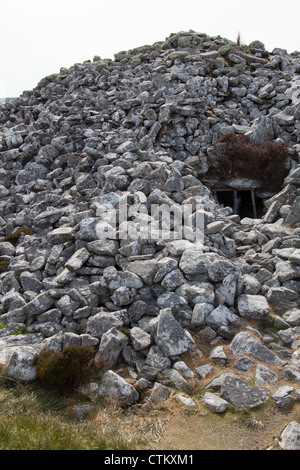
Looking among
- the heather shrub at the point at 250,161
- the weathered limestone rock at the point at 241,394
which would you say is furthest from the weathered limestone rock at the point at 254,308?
the heather shrub at the point at 250,161

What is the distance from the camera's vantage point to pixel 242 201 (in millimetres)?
17766

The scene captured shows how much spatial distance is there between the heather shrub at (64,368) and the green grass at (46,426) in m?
0.23

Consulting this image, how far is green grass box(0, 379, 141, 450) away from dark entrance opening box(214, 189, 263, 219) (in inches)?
475

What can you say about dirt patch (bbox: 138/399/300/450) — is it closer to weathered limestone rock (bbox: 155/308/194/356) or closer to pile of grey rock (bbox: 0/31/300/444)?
pile of grey rock (bbox: 0/31/300/444)


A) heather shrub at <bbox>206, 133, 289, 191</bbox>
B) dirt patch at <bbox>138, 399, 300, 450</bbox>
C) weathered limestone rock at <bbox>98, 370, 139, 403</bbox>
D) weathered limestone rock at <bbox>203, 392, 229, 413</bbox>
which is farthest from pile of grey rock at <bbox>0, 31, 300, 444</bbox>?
heather shrub at <bbox>206, 133, 289, 191</bbox>

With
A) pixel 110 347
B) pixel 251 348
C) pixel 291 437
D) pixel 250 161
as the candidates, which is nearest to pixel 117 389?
pixel 110 347

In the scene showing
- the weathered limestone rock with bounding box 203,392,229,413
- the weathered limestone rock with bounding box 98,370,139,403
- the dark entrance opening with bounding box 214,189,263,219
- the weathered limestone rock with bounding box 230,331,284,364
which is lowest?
the weathered limestone rock with bounding box 203,392,229,413

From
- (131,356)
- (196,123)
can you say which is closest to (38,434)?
(131,356)

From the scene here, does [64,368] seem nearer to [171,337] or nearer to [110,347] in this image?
[110,347]

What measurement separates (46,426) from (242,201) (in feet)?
46.2

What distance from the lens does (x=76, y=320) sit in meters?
9.21

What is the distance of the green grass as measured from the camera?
558 centimetres

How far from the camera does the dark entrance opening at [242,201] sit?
16938 mm

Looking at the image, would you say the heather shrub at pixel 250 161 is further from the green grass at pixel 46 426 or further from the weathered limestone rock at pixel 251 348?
the green grass at pixel 46 426
